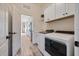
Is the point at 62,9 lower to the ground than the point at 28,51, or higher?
higher

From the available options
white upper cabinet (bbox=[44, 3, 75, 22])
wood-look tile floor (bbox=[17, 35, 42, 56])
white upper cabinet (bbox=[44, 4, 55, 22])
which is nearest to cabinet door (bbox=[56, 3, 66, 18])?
white upper cabinet (bbox=[44, 3, 75, 22])

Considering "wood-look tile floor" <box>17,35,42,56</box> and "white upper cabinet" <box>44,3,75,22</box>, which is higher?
"white upper cabinet" <box>44,3,75,22</box>

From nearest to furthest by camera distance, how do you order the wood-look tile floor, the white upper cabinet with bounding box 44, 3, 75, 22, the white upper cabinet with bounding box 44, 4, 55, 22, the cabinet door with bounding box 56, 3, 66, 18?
the white upper cabinet with bounding box 44, 3, 75, 22 < the cabinet door with bounding box 56, 3, 66, 18 < the wood-look tile floor < the white upper cabinet with bounding box 44, 4, 55, 22

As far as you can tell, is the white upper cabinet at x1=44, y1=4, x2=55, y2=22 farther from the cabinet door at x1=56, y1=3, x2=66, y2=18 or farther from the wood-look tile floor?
the wood-look tile floor

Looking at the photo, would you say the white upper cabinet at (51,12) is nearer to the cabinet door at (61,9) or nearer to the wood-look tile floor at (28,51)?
the cabinet door at (61,9)

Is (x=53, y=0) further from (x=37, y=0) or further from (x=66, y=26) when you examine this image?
(x=66, y=26)

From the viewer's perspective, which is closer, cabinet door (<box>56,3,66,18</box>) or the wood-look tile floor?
cabinet door (<box>56,3,66,18</box>)

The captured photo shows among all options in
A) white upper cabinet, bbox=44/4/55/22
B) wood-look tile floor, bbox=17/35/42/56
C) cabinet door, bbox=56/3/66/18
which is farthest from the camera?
white upper cabinet, bbox=44/4/55/22

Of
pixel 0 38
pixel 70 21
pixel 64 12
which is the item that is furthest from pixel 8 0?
pixel 70 21

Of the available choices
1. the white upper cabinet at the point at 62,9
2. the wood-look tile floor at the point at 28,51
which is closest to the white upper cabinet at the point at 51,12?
the white upper cabinet at the point at 62,9

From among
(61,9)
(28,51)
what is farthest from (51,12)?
(28,51)

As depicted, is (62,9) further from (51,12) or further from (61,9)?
(51,12)

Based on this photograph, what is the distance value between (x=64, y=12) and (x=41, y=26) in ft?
9.75

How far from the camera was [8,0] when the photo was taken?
119cm
